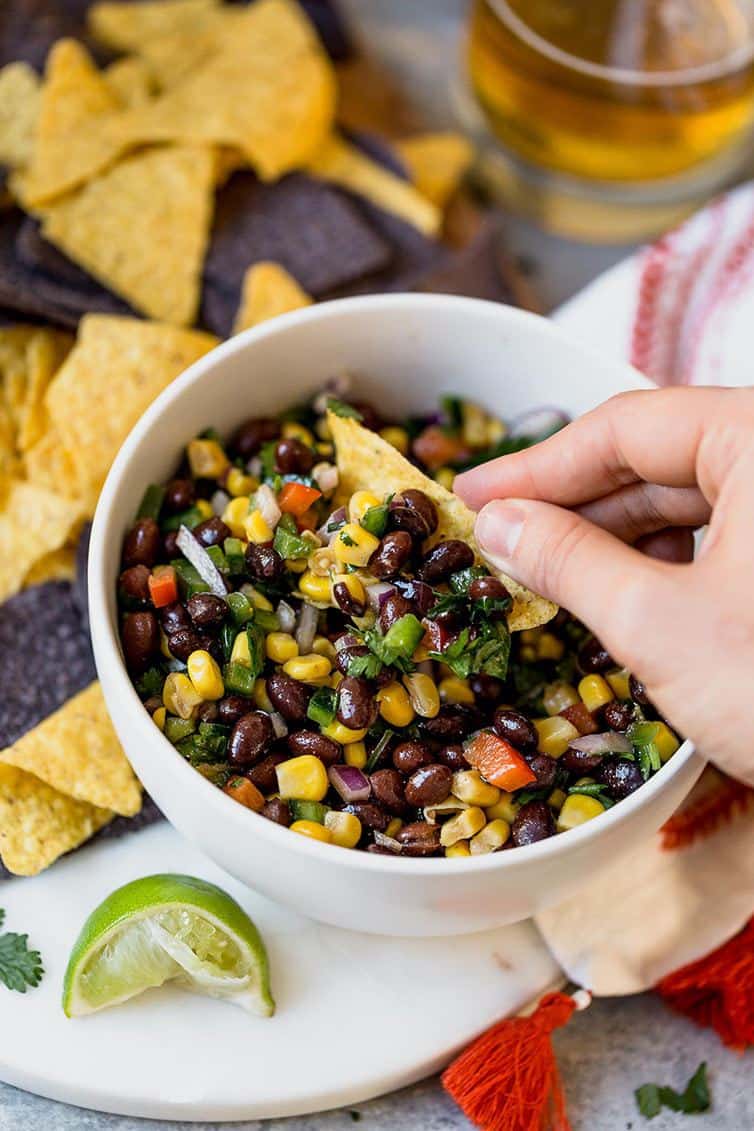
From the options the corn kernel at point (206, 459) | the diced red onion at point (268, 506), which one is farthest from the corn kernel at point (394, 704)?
the corn kernel at point (206, 459)

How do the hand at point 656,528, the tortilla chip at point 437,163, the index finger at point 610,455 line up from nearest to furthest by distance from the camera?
the hand at point 656,528 → the index finger at point 610,455 → the tortilla chip at point 437,163

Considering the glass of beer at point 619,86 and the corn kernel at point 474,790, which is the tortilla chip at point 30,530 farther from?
the glass of beer at point 619,86

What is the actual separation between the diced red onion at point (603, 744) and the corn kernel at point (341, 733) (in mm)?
325

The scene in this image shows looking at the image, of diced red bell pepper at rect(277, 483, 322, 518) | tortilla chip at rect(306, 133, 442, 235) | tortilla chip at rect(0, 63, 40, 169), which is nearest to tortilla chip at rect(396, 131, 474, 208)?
tortilla chip at rect(306, 133, 442, 235)

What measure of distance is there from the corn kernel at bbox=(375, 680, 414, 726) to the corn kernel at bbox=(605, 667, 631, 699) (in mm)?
332

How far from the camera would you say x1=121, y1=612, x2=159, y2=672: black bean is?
6.48ft

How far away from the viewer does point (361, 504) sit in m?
2.02

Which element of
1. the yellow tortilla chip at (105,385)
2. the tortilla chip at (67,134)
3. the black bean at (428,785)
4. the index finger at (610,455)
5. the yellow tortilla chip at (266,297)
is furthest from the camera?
the tortilla chip at (67,134)

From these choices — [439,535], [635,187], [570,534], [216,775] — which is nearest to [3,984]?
[216,775]

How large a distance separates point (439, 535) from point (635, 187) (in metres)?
1.48

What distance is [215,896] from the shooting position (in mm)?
2057

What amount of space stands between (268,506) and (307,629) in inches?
8.0

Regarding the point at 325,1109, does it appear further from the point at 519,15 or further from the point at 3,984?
the point at 519,15

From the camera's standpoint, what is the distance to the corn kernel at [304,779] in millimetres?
1890
